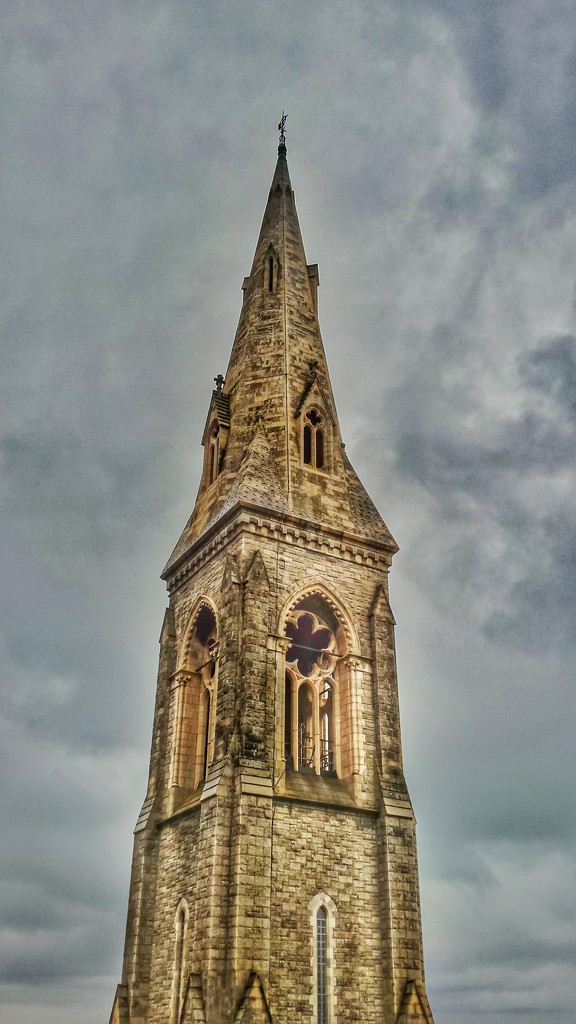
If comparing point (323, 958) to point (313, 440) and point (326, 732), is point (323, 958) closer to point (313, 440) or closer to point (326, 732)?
point (326, 732)

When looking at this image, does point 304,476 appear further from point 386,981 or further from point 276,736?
point 386,981

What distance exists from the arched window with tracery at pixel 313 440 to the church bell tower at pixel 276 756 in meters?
0.06

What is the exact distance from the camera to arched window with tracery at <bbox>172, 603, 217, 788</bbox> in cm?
2536

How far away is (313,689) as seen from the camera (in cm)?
2494

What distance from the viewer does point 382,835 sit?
22.9 m

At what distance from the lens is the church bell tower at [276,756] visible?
20.5 m

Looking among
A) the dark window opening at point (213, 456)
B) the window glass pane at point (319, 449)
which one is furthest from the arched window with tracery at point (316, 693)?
the dark window opening at point (213, 456)

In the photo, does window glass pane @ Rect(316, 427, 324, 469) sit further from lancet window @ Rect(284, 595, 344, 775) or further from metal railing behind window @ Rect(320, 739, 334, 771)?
metal railing behind window @ Rect(320, 739, 334, 771)

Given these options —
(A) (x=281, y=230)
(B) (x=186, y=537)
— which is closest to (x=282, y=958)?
(B) (x=186, y=537)

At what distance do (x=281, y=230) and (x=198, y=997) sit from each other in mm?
26291

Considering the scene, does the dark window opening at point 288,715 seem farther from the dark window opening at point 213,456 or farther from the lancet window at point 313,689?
the dark window opening at point 213,456

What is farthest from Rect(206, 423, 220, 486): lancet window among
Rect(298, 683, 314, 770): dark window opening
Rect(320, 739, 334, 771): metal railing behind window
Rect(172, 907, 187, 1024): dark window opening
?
Rect(172, 907, 187, 1024): dark window opening

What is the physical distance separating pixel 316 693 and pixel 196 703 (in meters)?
3.84

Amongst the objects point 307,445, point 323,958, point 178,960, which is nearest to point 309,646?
point 307,445
